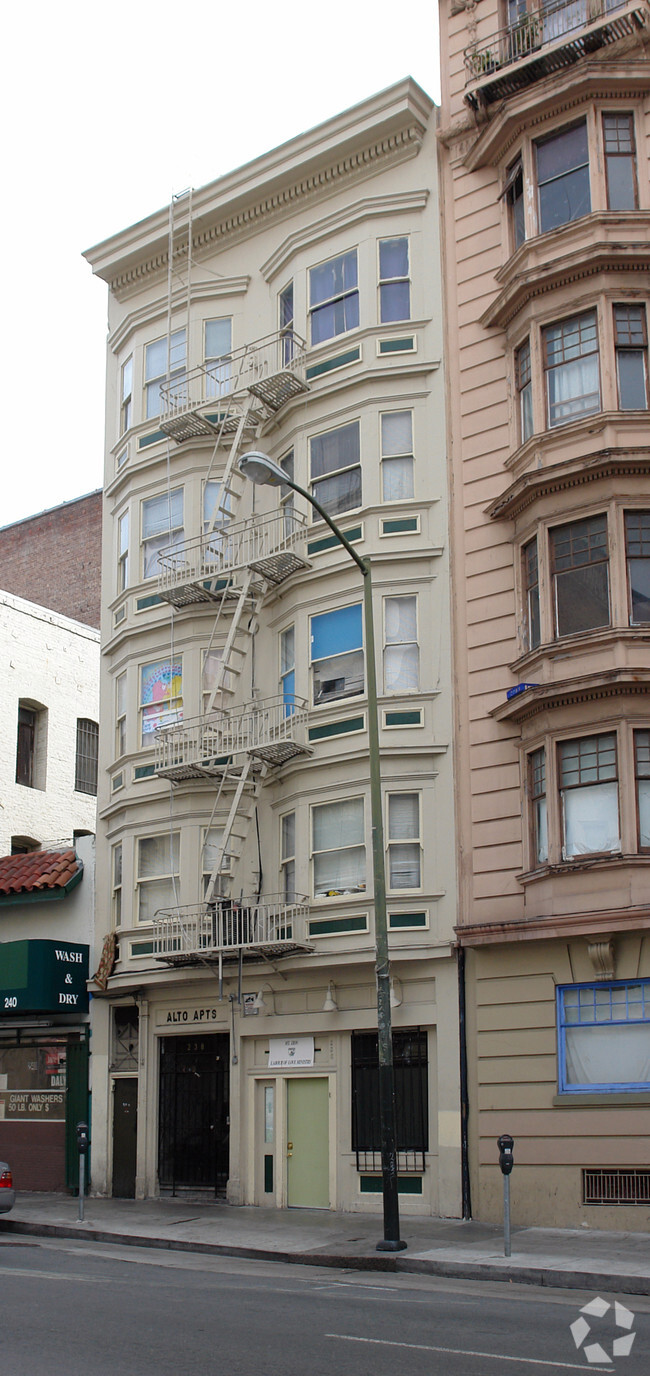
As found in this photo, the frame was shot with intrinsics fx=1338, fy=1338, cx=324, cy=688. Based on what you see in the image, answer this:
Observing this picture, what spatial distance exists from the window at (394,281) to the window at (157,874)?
10.2m

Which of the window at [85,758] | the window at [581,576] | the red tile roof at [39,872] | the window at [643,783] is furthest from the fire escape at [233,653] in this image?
the window at [85,758]

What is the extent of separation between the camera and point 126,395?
28.5 m

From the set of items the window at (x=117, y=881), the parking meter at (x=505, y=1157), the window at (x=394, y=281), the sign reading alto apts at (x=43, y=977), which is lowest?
the parking meter at (x=505, y=1157)

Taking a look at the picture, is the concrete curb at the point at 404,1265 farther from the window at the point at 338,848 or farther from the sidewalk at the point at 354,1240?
the window at the point at 338,848

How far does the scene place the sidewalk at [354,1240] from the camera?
14312mm

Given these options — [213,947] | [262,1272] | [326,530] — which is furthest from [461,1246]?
[326,530]

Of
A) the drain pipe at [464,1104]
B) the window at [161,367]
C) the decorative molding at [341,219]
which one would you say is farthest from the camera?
the window at [161,367]

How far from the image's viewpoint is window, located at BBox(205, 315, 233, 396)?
85.7ft

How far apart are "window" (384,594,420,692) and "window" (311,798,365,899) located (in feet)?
6.81

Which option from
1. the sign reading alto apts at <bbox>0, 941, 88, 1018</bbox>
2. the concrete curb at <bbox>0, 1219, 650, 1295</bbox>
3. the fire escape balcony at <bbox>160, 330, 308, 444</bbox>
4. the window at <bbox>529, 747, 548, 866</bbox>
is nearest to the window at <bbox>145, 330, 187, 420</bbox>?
the fire escape balcony at <bbox>160, 330, 308, 444</bbox>

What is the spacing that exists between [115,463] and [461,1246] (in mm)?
18133

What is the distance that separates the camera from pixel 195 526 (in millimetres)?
25719

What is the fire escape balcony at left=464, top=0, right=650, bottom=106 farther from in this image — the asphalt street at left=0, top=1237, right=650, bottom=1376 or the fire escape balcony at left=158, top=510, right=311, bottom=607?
the asphalt street at left=0, top=1237, right=650, bottom=1376

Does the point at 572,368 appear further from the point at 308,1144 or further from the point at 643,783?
the point at 308,1144
